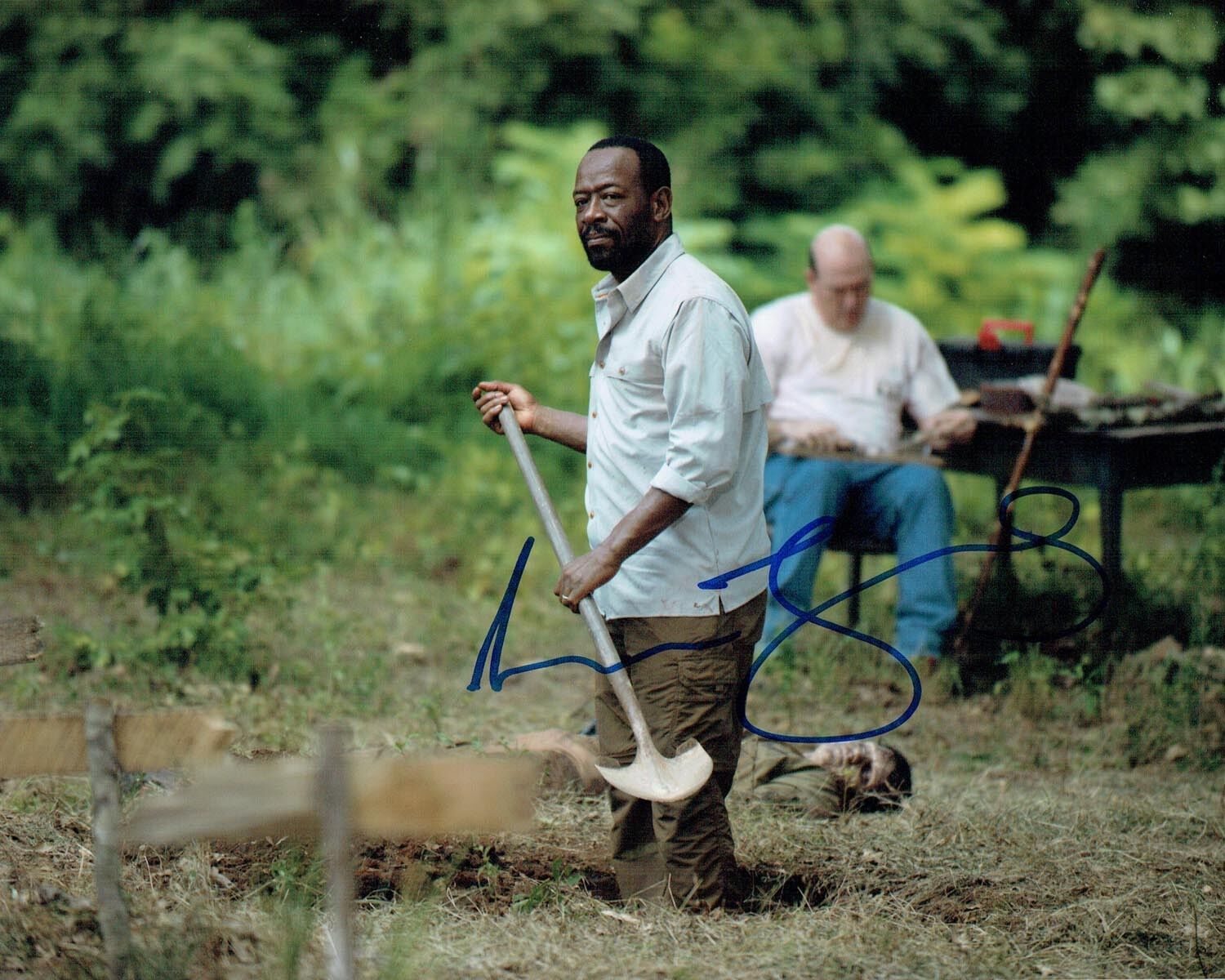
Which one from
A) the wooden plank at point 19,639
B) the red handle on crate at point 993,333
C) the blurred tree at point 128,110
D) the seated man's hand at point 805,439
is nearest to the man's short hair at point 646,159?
the wooden plank at point 19,639

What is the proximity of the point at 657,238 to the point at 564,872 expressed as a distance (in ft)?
5.18

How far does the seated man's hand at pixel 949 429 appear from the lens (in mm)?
5668

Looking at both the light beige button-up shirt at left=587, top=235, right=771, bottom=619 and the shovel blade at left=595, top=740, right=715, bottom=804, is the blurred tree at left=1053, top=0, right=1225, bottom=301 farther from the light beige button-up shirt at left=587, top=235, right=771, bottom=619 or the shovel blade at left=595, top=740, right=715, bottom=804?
the shovel blade at left=595, top=740, right=715, bottom=804

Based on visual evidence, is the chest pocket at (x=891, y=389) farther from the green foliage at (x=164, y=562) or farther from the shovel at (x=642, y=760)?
the shovel at (x=642, y=760)

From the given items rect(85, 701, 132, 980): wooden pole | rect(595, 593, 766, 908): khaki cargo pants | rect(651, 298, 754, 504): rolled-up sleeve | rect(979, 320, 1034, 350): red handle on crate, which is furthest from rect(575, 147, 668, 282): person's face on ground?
rect(979, 320, 1034, 350): red handle on crate

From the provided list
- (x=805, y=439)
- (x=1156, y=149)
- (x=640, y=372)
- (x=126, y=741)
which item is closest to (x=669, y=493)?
(x=640, y=372)

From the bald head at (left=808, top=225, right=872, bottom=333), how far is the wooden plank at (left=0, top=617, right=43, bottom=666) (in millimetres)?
3429

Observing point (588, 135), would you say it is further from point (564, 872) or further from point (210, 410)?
point (564, 872)

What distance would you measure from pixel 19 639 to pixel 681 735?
1393 mm

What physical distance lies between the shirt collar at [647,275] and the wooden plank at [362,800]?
1.10 m

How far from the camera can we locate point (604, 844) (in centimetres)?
398

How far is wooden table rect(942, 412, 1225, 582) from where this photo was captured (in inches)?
215

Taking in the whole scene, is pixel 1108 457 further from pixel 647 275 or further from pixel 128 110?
pixel 128 110

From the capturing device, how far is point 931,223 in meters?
11.3
